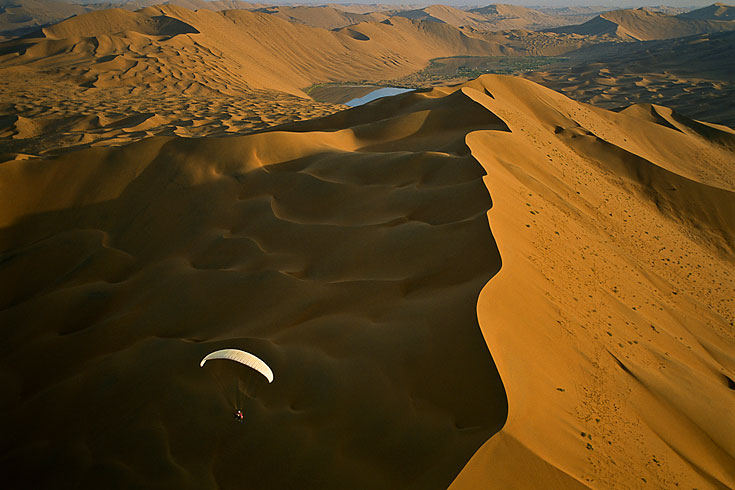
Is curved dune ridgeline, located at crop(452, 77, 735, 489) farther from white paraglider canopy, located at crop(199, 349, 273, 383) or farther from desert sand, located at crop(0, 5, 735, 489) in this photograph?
white paraglider canopy, located at crop(199, 349, 273, 383)

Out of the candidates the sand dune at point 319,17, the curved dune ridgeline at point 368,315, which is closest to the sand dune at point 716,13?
the sand dune at point 319,17

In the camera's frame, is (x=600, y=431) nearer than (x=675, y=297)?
Yes

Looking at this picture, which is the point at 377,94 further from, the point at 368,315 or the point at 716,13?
the point at 716,13

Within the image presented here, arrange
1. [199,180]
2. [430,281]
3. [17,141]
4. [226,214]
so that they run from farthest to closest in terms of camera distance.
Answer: [17,141] → [199,180] → [226,214] → [430,281]

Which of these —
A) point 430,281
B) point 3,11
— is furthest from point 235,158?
point 3,11

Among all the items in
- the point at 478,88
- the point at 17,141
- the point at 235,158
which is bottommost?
the point at 17,141

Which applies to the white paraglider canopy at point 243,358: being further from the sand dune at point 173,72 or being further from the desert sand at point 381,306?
the sand dune at point 173,72

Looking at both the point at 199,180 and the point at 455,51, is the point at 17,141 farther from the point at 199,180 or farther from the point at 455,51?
the point at 455,51

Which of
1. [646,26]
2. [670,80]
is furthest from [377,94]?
[646,26]
